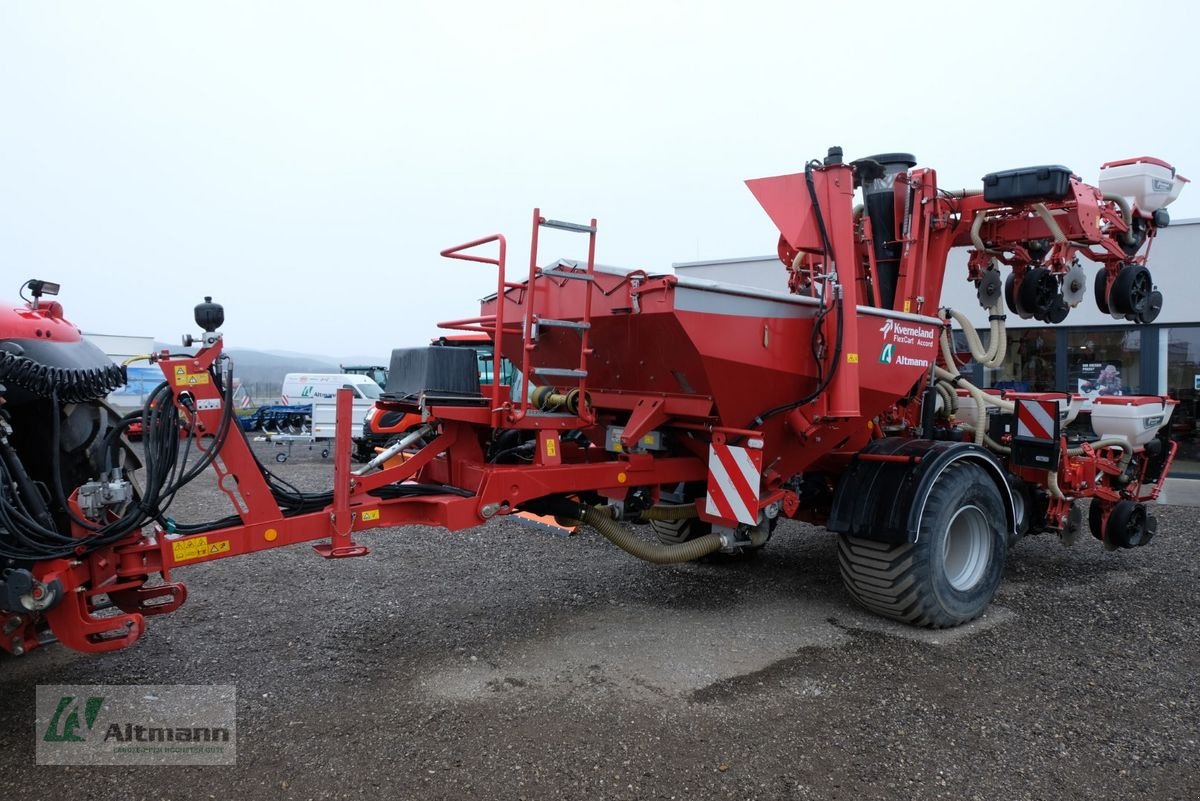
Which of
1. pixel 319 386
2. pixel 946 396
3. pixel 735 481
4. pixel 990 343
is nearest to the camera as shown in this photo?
pixel 735 481

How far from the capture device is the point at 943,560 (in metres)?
4.77

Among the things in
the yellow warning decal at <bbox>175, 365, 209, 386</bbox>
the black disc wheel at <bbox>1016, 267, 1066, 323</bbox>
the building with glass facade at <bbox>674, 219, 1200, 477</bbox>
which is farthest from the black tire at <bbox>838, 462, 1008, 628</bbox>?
the building with glass facade at <bbox>674, 219, 1200, 477</bbox>

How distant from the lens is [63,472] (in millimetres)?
3486

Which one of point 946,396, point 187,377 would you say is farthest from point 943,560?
point 187,377

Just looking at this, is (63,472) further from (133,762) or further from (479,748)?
(479,748)

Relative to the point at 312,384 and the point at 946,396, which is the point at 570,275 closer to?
the point at 946,396

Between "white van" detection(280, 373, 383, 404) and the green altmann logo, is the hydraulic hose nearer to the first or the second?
the green altmann logo

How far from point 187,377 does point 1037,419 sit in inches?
213

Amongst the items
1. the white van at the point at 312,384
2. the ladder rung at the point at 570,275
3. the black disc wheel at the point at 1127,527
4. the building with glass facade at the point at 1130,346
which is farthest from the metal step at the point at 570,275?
the white van at the point at 312,384

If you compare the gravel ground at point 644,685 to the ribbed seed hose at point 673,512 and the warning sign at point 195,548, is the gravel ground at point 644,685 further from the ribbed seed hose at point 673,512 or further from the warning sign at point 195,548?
the warning sign at point 195,548

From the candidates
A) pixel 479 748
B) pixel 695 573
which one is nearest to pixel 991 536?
pixel 695 573

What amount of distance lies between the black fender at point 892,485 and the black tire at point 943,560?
0.11 meters

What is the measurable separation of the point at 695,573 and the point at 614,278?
9.00 ft

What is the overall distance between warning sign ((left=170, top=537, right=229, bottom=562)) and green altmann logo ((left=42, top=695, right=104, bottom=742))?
825mm
